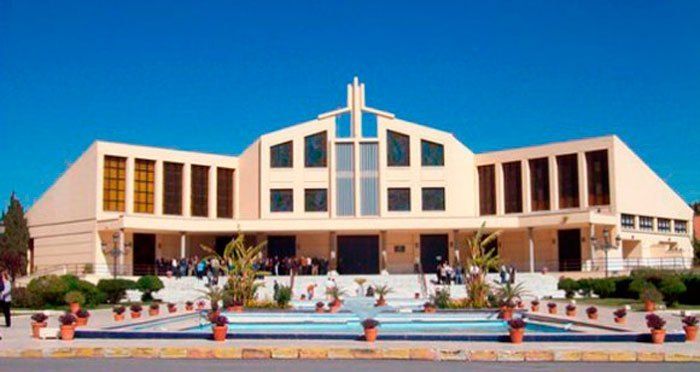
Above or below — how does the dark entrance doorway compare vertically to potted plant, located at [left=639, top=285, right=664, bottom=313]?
above

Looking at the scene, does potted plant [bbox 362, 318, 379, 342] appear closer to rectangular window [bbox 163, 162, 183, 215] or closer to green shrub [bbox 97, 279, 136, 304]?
green shrub [bbox 97, 279, 136, 304]

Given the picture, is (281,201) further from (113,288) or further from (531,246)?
(113,288)

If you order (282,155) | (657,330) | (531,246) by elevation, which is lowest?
(657,330)

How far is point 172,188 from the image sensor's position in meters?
49.6

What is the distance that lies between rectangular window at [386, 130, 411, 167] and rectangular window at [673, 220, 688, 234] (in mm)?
16781

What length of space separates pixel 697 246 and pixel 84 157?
3785 cm

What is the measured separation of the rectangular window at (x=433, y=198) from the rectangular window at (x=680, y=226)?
14.3 meters

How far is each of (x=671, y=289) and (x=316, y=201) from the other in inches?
1008

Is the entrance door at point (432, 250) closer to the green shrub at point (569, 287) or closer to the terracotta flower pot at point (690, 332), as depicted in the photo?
the green shrub at point (569, 287)

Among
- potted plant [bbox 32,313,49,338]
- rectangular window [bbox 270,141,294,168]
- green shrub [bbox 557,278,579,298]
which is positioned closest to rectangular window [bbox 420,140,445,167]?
rectangular window [bbox 270,141,294,168]

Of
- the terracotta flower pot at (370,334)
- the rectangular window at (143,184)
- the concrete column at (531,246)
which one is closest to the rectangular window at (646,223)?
the concrete column at (531,246)

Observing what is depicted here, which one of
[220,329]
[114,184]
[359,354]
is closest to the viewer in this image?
[359,354]

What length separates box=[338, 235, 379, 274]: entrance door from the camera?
164 feet

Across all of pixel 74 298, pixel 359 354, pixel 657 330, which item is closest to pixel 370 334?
pixel 359 354
